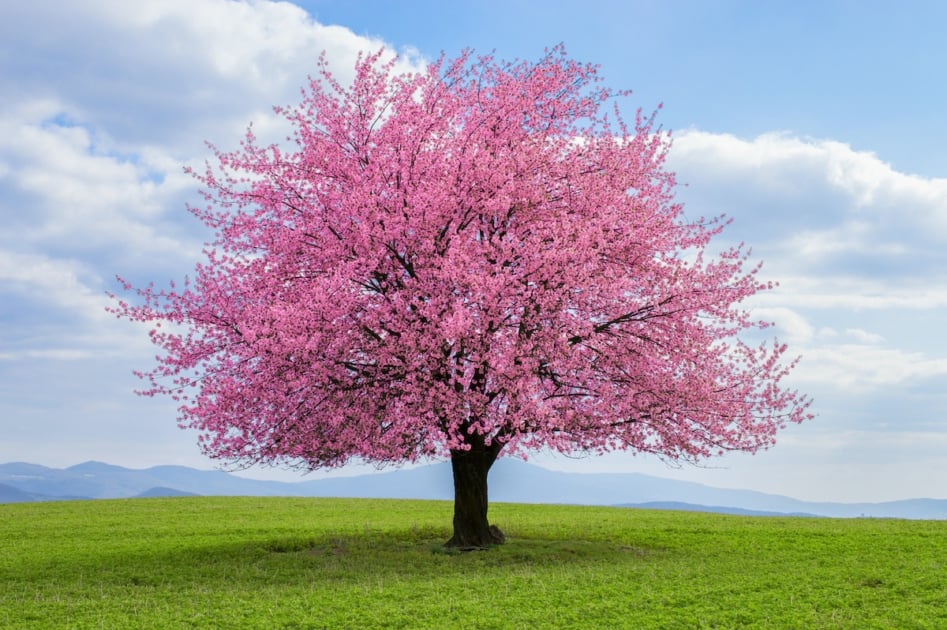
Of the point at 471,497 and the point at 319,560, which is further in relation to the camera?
the point at 471,497

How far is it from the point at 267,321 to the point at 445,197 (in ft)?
20.7

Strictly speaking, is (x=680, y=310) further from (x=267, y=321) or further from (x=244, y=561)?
(x=244, y=561)

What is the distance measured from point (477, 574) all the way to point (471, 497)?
4947 mm

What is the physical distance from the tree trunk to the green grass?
1.08 m

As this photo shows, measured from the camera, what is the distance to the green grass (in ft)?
55.6

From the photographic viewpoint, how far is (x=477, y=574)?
2188cm

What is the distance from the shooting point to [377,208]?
24.2 m

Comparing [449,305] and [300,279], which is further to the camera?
[300,279]

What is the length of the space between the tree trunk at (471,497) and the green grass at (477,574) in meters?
1.08

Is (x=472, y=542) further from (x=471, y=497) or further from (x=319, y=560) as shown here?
(x=319, y=560)

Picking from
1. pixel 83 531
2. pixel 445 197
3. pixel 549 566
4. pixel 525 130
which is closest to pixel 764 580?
pixel 549 566

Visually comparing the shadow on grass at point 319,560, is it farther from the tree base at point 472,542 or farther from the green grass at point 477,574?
the tree base at point 472,542

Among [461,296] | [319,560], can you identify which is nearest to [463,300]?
[461,296]

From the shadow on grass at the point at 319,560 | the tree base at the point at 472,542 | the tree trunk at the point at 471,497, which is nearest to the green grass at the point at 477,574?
the shadow on grass at the point at 319,560
